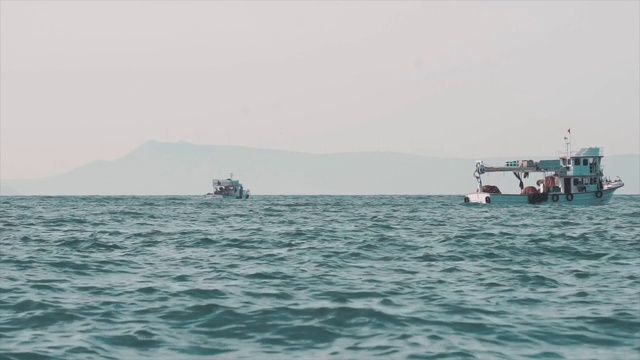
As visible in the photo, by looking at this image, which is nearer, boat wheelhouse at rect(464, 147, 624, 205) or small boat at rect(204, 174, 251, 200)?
boat wheelhouse at rect(464, 147, 624, 205)

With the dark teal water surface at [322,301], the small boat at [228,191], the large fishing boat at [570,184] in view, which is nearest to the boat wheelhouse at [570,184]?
the large fishing boat at [570,184]

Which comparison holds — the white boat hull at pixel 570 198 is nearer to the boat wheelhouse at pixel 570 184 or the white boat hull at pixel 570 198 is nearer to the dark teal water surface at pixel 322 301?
the boat wheelhouse at pixel 570 184

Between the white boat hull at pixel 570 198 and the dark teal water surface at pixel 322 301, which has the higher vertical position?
the white boat hull at pixel 570 198

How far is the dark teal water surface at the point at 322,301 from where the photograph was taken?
13.9 metres

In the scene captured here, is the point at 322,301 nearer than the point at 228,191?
Yes

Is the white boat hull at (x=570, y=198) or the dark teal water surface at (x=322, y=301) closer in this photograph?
the dark teal water surface at (x=322, y=301)

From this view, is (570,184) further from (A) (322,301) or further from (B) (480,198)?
(A) (322,301)

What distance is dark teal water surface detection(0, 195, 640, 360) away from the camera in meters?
13.9

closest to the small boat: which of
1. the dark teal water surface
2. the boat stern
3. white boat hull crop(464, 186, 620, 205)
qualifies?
the boat stern

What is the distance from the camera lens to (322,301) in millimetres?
18312

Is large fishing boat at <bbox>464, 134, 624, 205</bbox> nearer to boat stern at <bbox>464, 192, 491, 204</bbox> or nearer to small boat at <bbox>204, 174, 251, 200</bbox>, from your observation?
boat stern at <bbox>464, 192, 491, 204</bbox>

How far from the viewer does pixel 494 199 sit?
9325 centimetres

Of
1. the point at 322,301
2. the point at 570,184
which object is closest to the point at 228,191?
the point at 570,184

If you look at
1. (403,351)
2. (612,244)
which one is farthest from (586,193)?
(403,351)
